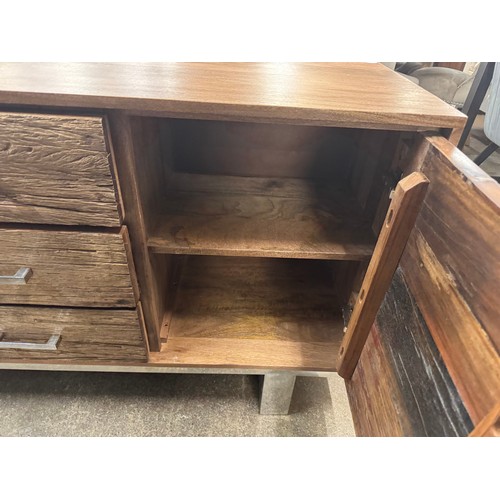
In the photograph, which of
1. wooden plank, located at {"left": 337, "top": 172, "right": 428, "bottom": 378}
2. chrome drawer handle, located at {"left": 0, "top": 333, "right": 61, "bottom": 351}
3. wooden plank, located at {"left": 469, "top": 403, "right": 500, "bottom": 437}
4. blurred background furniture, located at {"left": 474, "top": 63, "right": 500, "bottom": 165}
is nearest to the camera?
wooden plank, located at {"left": 469, "top": 403, "right": 500, "bottom": 437}

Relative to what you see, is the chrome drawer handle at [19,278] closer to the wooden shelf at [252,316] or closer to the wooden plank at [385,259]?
the wooden shelf at [252,316]

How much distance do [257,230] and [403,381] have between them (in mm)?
320

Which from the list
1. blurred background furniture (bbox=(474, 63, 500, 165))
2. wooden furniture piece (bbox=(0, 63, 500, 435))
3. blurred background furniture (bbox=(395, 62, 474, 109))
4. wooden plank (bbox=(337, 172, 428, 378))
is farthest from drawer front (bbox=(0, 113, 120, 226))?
blurred background furniture (bbox=(395, 62, 474, 109))

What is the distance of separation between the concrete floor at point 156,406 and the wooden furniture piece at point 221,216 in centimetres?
8

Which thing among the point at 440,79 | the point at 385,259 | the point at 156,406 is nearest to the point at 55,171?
the point at 385,259

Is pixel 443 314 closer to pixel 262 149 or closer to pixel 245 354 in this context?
pixel 245 354

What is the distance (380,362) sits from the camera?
47 centimetres

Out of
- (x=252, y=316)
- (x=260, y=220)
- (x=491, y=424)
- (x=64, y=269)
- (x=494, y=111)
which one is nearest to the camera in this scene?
(x=491, y=424)

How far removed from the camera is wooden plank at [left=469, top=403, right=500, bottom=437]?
0.25 metres

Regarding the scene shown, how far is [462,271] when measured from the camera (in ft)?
1.02

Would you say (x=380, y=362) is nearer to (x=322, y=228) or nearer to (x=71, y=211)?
(x=322, y=228)

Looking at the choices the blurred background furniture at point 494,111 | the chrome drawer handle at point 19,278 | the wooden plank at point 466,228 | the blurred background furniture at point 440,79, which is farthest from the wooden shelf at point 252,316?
the blurred background furniture at point 440,79

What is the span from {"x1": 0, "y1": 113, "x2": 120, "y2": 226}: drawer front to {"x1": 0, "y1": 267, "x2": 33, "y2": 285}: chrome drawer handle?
8 centimetres

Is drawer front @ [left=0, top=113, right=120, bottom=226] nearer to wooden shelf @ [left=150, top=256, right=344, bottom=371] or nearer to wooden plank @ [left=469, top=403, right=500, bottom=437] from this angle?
wooden shelf @ [left=150, top=256, right=344, bottom=371]
